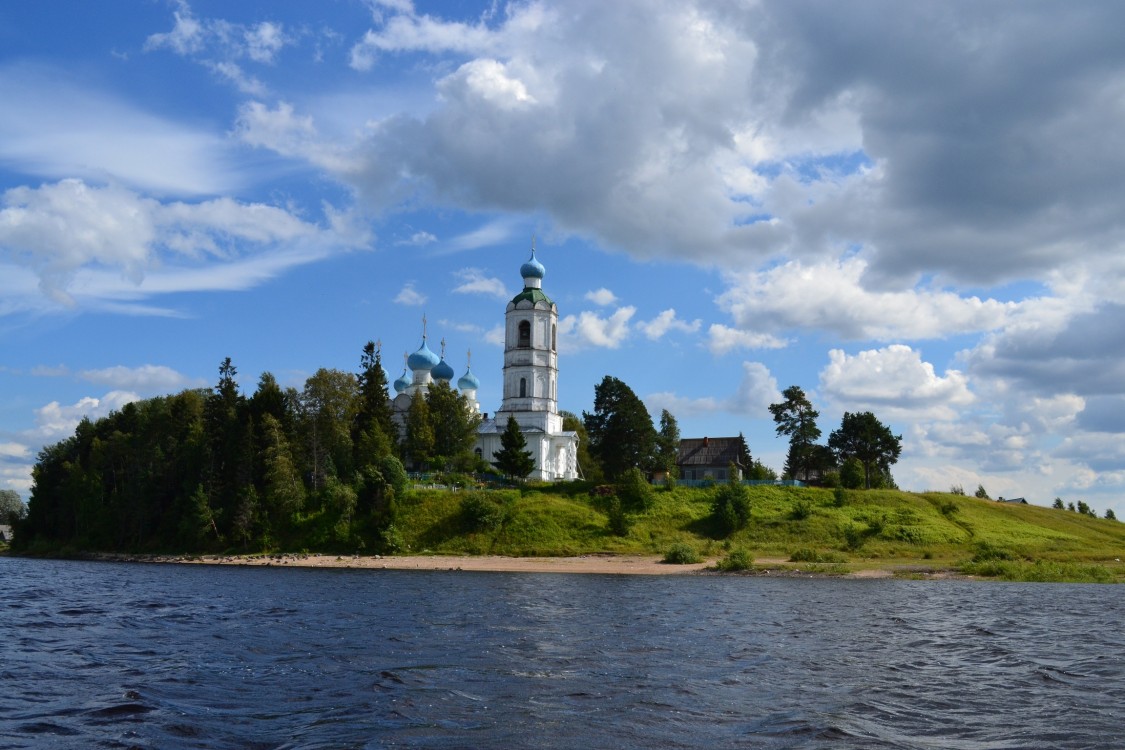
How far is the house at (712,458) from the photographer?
10150 cm

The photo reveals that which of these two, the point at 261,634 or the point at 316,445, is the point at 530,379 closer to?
the point at 316,445

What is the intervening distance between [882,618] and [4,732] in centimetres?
2858

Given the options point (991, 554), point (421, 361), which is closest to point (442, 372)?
point (421, 361)

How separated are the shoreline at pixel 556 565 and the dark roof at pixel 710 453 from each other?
3672cm

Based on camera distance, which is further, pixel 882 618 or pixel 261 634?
pixel 882 618

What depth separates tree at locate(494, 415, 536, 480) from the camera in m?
84.4

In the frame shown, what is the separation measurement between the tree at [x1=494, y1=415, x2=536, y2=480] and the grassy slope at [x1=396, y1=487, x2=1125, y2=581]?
352 centimetres

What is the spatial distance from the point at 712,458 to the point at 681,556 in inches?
1591

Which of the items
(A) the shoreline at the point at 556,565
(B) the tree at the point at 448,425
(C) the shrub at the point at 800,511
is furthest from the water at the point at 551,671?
(B) the tree at the point at 448,425

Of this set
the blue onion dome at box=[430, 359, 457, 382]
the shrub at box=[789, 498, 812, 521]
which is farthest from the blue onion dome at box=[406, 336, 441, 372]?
the shrub at box=[789, 498, 812, 521]

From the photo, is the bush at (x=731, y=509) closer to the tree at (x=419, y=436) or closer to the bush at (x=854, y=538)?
the bush at (x=854, y=538)

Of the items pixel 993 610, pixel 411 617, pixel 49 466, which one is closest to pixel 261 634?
pixel 411 617

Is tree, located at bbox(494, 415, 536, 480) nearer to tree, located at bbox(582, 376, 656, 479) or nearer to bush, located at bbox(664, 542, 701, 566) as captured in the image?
tree, located at bbox(582, 376, 656, 479)

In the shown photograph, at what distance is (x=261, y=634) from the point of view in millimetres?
27797
